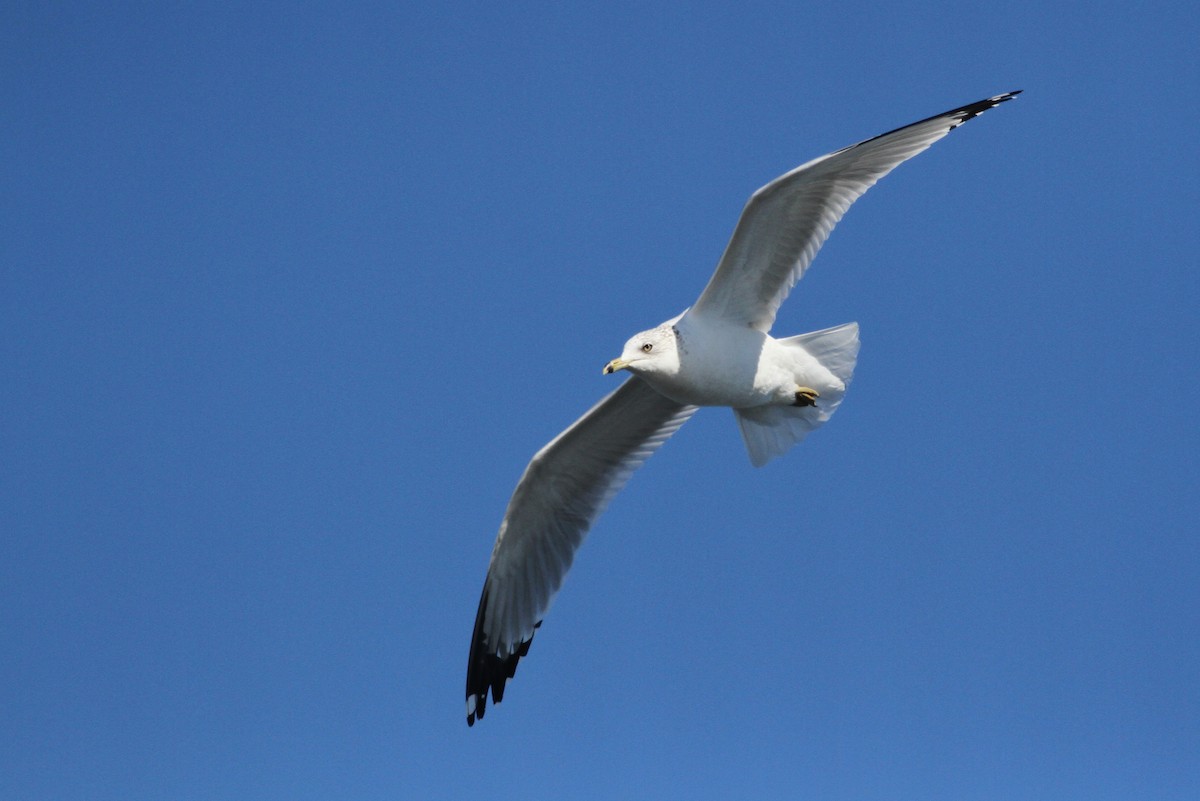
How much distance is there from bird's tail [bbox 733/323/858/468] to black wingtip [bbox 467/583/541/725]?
1.52m

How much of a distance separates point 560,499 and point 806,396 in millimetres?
1228

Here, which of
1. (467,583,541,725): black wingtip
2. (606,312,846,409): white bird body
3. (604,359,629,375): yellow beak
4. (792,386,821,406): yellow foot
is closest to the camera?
(604,359,629,375): yellow beak

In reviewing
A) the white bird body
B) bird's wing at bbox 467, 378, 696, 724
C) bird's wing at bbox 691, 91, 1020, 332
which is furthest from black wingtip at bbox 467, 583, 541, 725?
bird's wing at bbox 691, 91, 1020, 332

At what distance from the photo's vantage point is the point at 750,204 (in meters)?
Answer: 4.68

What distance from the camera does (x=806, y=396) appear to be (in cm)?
501

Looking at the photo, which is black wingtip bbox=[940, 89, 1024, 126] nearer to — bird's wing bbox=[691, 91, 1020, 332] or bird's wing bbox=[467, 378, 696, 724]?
bird's wing bbox=[691, 91, 1020, 332]

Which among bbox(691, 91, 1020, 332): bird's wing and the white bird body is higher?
bbox(691, 91, 1020, 332): bird's wing

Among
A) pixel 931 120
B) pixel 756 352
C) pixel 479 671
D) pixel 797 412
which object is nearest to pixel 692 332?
pixel 756 352

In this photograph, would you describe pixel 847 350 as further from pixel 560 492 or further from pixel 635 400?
pixel 560 492

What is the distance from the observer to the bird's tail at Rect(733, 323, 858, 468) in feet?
16.5

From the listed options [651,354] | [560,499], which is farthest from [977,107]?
[560,499]

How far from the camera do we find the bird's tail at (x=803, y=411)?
16.5 ft

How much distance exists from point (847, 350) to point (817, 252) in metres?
0.39

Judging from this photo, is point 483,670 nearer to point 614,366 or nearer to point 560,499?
point 560,499
